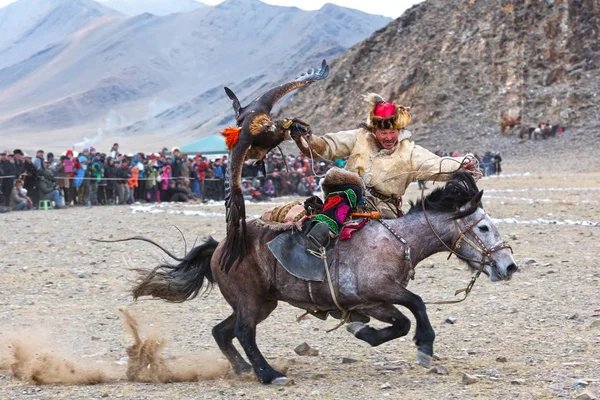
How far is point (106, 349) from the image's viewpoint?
8.05m

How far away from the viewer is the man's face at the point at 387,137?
745 centimetres

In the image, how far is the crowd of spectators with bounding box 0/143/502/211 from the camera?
23.9 metres

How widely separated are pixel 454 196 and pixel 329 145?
3.39 ft

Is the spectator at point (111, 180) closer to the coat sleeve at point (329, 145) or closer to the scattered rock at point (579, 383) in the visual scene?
the coat sleeve at point (329, 145)

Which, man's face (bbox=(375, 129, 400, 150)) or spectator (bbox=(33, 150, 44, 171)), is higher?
man's face (bbox=(375, 129, 400, 150))

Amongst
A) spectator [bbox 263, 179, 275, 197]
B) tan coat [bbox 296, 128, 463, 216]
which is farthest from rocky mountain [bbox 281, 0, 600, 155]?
tan coat [bbox 296, 128, 463, 216]

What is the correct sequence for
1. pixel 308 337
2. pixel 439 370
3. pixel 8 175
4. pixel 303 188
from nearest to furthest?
pixel 439 370 → pixel 308 337 → pixel 8 175 → pixel 303 188

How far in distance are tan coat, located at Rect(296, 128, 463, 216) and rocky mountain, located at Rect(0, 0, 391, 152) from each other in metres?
126

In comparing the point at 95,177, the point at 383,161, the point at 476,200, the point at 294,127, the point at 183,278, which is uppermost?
A: the point at 294,127

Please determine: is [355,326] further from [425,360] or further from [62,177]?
[62,177]

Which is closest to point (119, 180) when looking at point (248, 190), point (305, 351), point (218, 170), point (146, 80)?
point (248, 190)

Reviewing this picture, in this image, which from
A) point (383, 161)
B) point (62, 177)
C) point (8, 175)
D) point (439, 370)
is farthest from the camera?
point (62, 177)

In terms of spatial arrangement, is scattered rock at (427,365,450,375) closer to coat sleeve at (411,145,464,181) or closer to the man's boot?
the man's boot

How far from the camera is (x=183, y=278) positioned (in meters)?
7.77
